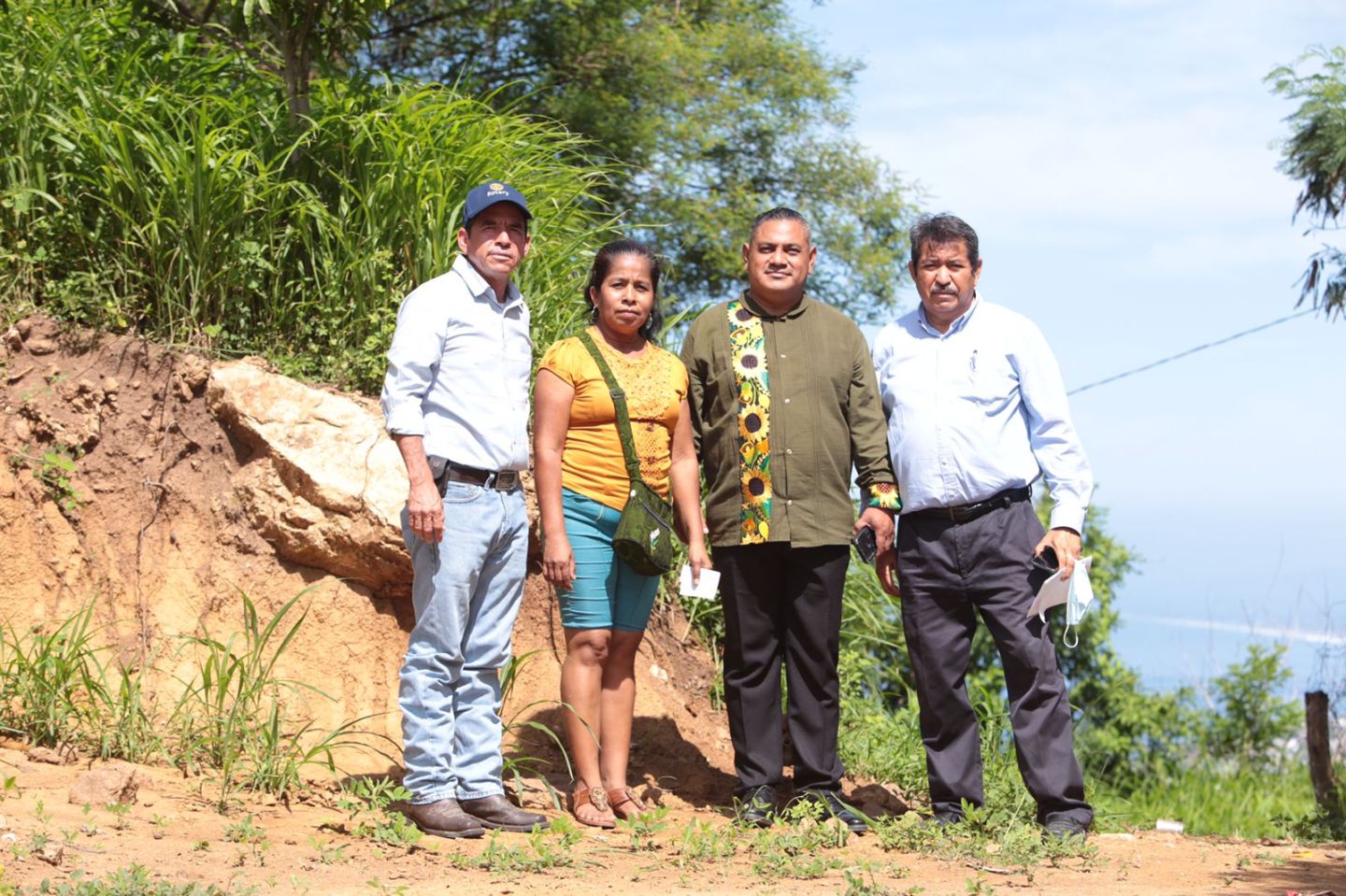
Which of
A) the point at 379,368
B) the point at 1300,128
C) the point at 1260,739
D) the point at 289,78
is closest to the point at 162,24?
the point at 289,78

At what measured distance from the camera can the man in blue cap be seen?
14.1 ft

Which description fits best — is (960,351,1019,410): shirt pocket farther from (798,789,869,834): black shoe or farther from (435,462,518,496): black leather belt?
(435,462,518,496): black leather belt

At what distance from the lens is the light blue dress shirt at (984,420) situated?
4629 millimetres

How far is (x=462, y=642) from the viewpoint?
4453 millimetres

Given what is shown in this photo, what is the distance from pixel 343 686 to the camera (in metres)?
5.55

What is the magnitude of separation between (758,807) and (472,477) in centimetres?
156

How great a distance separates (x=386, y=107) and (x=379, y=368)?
149cm

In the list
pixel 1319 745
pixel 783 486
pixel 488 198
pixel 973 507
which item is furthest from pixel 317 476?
pixel 1319 745

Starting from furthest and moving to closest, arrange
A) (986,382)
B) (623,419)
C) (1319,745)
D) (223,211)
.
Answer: (1319,745) → (223,211) → (986,382) → (623,419)

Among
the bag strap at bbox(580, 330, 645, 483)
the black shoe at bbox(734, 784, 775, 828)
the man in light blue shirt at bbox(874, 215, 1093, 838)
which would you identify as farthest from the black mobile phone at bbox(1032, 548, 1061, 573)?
the bag strap at bbox(580, 330, 645, 483)

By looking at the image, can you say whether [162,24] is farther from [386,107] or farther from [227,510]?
[227,510]

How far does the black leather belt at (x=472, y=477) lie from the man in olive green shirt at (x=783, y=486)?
798mm

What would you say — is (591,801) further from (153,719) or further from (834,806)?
(153,719)

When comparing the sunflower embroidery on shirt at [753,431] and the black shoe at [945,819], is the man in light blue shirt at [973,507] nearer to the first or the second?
the black shoe at [945,819]
